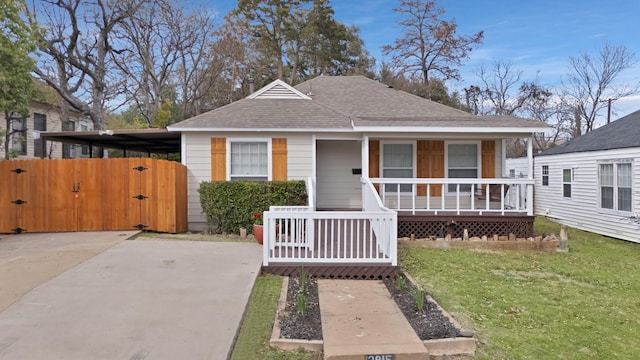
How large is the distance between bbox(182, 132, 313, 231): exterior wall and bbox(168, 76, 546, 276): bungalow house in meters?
0.03

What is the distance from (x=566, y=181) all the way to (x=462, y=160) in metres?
6.79

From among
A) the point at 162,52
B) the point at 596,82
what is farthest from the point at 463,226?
the point at 596,82

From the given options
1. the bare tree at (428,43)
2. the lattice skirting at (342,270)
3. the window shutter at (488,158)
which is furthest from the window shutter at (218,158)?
the bare tree at (428,43)

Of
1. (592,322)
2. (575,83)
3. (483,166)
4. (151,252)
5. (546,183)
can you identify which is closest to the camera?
(592,322)

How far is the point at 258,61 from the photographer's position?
29094 mm

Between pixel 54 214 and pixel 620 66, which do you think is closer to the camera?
pixel 54 214

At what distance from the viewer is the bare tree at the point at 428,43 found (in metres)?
26.8

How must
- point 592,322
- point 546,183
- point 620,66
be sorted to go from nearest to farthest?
point 592,322 → point 546,183 → point 620,66

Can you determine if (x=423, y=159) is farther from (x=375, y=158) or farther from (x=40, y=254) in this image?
(x=40, y=254)

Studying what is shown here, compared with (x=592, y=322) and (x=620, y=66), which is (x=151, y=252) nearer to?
(x=592, y=322)

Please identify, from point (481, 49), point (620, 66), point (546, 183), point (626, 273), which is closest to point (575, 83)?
point (620, 66)

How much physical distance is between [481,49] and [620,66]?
12.0 meters

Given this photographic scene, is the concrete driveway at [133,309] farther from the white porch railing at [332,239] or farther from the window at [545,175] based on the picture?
the window at [545,175]

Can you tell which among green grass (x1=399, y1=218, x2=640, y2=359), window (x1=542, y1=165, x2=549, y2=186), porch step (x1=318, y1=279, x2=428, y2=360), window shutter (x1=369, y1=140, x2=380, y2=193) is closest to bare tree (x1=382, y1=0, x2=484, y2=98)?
window (x1=542, y1=165, x2=549, y2=186)
